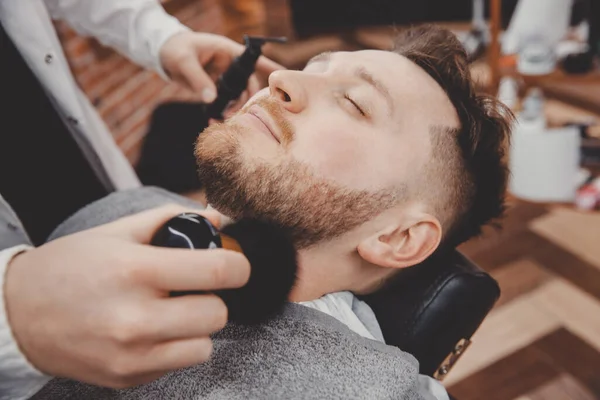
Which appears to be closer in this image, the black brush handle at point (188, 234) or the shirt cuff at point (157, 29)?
the black brush handle at point (188, 234)

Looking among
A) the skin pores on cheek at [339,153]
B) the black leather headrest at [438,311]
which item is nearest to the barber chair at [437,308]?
the black leather headrest at [438,311]

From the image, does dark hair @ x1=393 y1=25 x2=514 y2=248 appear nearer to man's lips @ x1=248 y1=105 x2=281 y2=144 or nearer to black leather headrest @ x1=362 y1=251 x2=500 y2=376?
black leather headrest @ x1=362 y1=251 x2=500 y2=376

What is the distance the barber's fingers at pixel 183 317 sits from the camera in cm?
60

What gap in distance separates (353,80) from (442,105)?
22 cm

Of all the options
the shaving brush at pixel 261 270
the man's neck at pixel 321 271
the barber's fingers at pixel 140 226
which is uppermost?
the barber's fingers at pixel 140 226

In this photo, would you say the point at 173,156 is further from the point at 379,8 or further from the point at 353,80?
the point at 379,8

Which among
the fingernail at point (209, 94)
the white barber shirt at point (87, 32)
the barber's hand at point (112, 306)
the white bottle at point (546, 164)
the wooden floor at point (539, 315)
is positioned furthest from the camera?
the white bottle at point (546, 164)

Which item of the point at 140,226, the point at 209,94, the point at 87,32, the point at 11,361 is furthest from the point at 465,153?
the point at 87,32

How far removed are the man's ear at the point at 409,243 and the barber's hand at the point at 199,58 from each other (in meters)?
0.57

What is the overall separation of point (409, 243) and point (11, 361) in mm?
781

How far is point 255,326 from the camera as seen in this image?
104 centimetres

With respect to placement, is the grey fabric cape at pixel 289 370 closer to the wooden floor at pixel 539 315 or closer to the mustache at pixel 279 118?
the mustache at pixel 279 118

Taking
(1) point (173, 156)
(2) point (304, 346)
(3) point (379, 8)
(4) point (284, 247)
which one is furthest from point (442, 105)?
(3) point (379, 8)

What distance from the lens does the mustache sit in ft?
3.61
